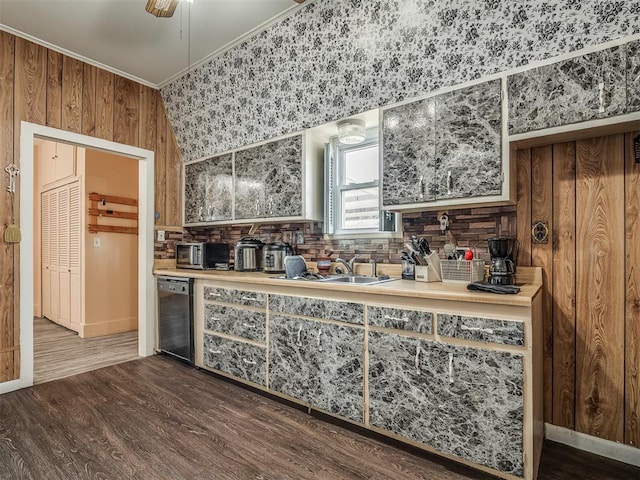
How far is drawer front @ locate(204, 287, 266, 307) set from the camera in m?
2.75

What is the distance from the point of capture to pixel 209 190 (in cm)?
383

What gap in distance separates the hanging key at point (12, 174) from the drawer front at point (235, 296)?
5.74ft

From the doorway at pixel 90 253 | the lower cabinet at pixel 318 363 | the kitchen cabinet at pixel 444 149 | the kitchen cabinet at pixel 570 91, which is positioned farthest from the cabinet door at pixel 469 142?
the doorway at pixel 90 253

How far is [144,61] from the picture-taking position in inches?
137

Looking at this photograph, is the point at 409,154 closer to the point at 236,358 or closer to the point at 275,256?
the point at 275,256

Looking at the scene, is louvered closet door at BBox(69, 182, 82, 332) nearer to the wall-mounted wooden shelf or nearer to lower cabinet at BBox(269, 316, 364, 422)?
the wall-mounted wooden shelf

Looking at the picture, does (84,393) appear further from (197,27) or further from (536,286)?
(536,286)

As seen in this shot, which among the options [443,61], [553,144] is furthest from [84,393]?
[553,144]

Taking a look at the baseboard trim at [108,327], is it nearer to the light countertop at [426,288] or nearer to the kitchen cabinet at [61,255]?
the kitchen cabinet at [61,255]

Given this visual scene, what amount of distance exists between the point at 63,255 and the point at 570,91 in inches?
234

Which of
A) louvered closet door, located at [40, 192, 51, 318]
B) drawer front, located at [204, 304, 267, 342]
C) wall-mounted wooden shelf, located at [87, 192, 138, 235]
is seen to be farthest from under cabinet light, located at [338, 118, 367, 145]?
louvered closet door, located at [40, 192, 51, 318]

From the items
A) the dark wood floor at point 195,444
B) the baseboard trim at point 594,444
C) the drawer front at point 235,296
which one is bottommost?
the dark wood floor at point 195,444

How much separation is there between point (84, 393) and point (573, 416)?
3.43 meters

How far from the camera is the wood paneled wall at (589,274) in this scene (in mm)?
1947
